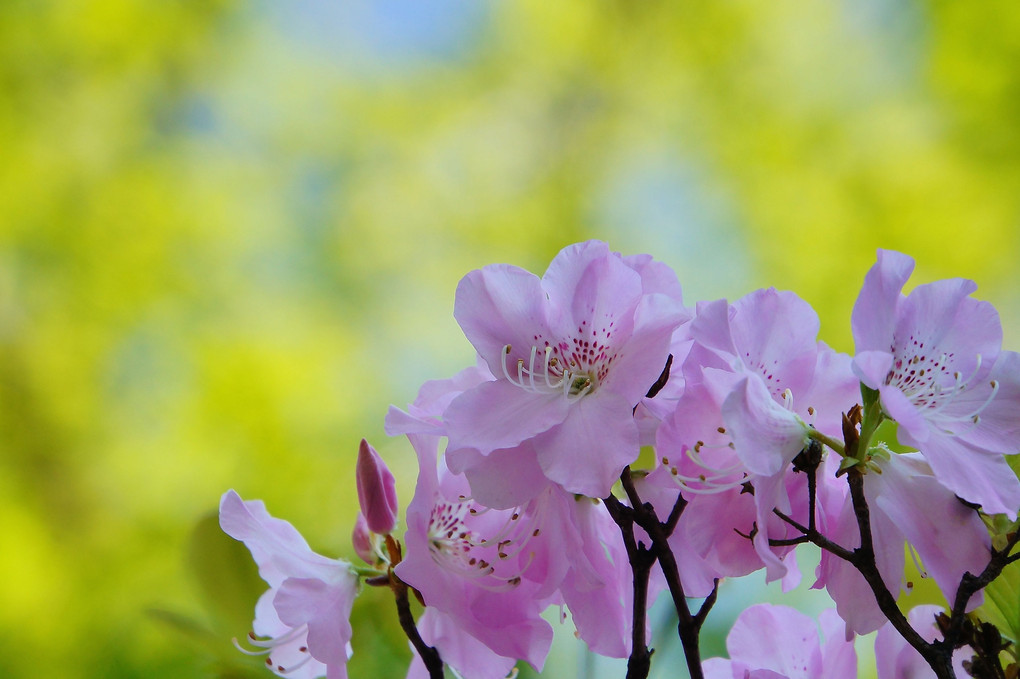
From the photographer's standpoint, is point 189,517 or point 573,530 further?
point 189,517

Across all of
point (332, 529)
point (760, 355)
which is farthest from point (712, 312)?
point (332, 529)

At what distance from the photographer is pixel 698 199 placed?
2592 mm

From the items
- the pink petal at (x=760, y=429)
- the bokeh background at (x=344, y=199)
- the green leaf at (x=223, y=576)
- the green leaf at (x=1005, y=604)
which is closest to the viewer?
the pink petal at (x=760, y=429)

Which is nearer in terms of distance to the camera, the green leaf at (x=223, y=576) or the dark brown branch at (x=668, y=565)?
the dark brown branch at (x=668, y=565)

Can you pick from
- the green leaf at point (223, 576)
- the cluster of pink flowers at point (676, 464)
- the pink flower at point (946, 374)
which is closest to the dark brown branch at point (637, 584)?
the cluster of pink flowers at point (676, 464)

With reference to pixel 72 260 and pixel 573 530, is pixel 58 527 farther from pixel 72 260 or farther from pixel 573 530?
pixel 573 530

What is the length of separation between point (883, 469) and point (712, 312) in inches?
4.1

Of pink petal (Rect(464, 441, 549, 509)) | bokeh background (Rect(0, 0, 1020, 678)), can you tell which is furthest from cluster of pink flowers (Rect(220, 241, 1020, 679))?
bokeh background (Rect(0, 0, 1020, 678))

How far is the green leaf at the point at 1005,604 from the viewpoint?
0.42 metres

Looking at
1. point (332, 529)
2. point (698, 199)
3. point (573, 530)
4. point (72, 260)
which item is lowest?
point (332, 529)

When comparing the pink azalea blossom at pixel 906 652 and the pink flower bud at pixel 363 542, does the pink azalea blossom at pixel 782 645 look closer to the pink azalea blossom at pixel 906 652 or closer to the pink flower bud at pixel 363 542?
the pink azalea blossom at pixel 906 652

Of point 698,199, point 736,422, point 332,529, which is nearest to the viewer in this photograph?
point 736,422

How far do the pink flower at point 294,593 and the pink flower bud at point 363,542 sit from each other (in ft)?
0.04

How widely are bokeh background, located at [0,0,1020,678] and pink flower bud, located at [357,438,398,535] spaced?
1.47m
